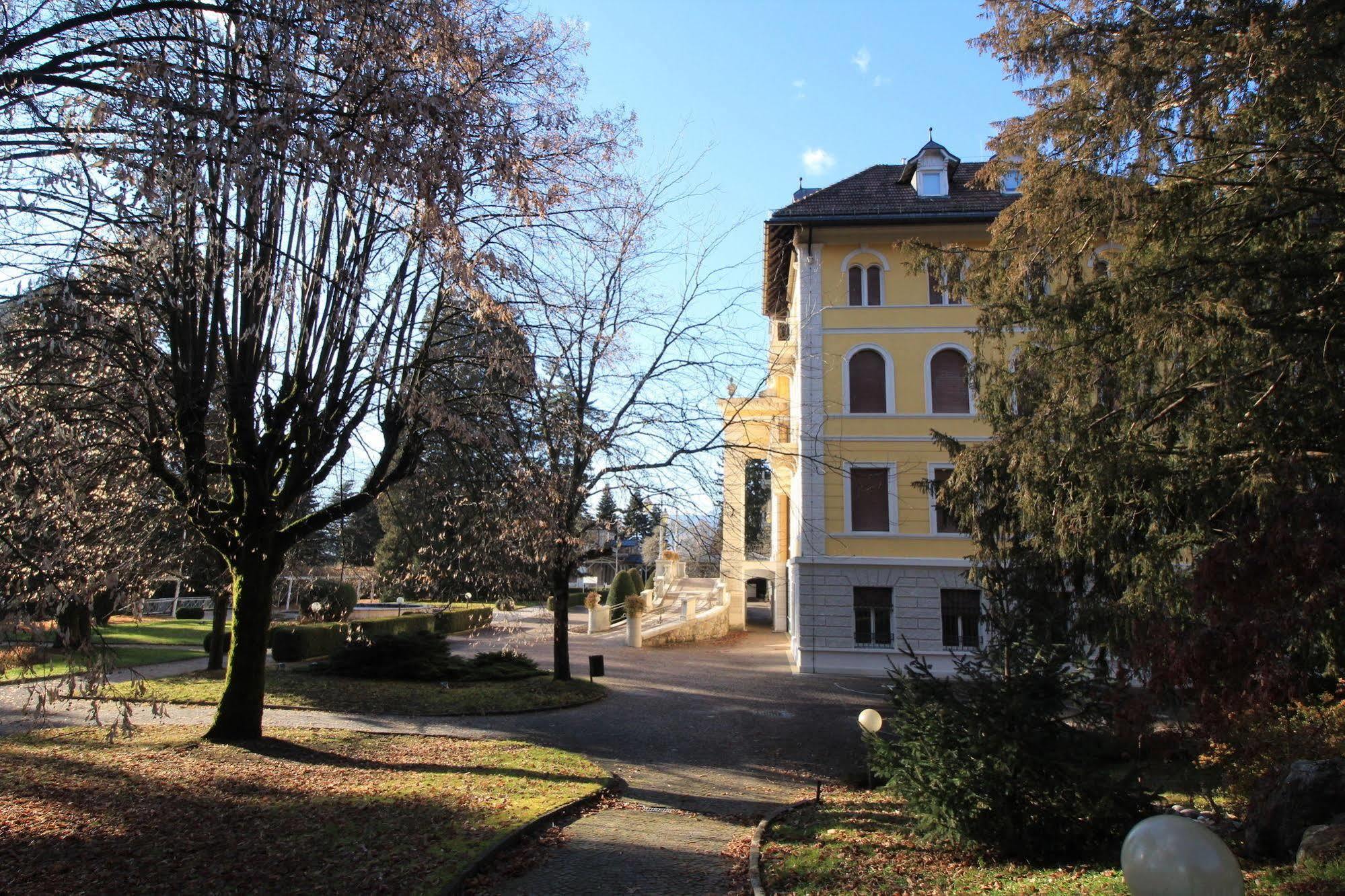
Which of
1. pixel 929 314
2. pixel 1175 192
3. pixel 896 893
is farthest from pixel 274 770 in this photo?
pixel 929 314

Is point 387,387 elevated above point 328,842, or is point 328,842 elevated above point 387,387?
point 387,387

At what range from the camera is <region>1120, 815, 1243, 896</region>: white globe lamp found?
3471 mm

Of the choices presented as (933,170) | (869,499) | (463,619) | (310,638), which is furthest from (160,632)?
(933,170)

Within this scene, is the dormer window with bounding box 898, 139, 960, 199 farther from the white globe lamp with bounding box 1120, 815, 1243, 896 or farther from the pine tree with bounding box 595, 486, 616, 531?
the white globe lamp with bounding box 1120, 815, 1243, 896

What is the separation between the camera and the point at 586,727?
15719 mm

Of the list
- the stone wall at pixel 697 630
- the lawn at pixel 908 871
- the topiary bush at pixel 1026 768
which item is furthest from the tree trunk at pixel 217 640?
the topiary bush at pixel 1026 768

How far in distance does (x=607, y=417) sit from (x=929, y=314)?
1319cm

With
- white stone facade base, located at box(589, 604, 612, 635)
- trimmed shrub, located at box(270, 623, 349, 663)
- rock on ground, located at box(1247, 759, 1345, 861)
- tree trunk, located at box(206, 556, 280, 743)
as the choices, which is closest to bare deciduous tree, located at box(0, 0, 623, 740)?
tree trunk, located at box(206, 556, 280, 743)

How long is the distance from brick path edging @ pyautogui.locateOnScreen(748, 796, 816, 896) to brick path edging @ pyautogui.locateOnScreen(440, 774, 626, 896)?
2046 mm

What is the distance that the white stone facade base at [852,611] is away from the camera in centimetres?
2436

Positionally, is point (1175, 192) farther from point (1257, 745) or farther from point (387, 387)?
point (387, 387)

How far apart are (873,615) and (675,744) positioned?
11.6 metres

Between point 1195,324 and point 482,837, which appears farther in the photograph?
point 1195,324

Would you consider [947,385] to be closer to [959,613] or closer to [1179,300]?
[959,613]
